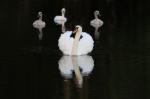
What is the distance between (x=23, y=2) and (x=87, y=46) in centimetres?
1215

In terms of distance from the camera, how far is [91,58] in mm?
15953

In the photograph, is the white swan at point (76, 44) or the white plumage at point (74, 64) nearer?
the white plumage at point (74, 64)

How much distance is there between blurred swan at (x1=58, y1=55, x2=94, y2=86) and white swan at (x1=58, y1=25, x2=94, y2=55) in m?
0.17

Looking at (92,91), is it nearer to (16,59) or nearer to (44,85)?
(44,85)

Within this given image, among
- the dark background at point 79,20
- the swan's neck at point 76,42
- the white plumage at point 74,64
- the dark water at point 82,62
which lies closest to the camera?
the dark water at point 82,62

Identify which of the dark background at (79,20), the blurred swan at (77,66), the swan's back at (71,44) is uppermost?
the dark background at (79,20)

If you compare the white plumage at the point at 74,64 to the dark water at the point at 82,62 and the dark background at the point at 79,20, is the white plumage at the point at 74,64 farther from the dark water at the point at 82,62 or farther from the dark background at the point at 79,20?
the dark background at the point at 79,20

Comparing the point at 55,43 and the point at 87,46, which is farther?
the point at 55,43

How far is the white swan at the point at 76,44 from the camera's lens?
16469 millimetres

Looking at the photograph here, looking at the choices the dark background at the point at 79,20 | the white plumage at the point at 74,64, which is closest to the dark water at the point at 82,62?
the dark background at the point at 79,20

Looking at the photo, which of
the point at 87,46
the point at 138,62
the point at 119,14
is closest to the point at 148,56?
the point at 138,62

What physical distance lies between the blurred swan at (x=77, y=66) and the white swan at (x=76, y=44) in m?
0.17

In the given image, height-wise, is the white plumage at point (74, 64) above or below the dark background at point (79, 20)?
below

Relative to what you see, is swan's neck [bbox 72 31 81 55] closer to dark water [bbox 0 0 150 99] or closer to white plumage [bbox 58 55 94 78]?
white plumage [bbox 58 55 94 78]
